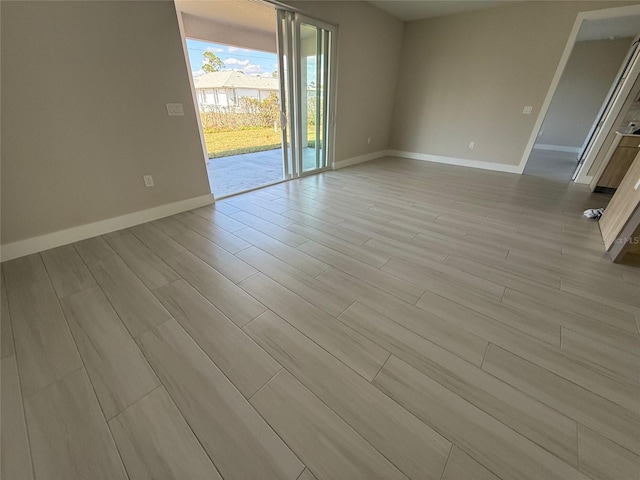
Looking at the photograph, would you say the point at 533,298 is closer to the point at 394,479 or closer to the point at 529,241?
the point at 529,241

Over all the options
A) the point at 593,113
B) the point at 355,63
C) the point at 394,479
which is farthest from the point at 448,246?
the point at 593,113

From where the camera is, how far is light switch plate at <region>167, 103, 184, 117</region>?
2.49 metres

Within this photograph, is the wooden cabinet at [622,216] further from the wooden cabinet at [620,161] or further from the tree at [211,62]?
the tree at [211,62]

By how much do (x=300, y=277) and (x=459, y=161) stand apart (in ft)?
16.1

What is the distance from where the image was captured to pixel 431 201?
3301mm

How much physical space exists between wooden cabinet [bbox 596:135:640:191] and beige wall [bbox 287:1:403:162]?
3.60 m

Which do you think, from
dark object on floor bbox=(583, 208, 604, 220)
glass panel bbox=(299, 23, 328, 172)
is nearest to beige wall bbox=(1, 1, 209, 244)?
glass panel bbox=(299, 23, 328, 172)

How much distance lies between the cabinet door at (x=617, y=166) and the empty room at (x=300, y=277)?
41 mm

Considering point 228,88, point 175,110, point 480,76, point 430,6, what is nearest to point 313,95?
point 175,110

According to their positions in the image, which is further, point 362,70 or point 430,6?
point 362,70

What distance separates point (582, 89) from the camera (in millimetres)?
6301

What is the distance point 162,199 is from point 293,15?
2764 millimetres

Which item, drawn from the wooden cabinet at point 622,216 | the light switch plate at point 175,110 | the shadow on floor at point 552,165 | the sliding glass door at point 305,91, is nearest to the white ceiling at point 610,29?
the shadow on floor at point 552,165

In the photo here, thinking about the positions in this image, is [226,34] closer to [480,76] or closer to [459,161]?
[480,76]
